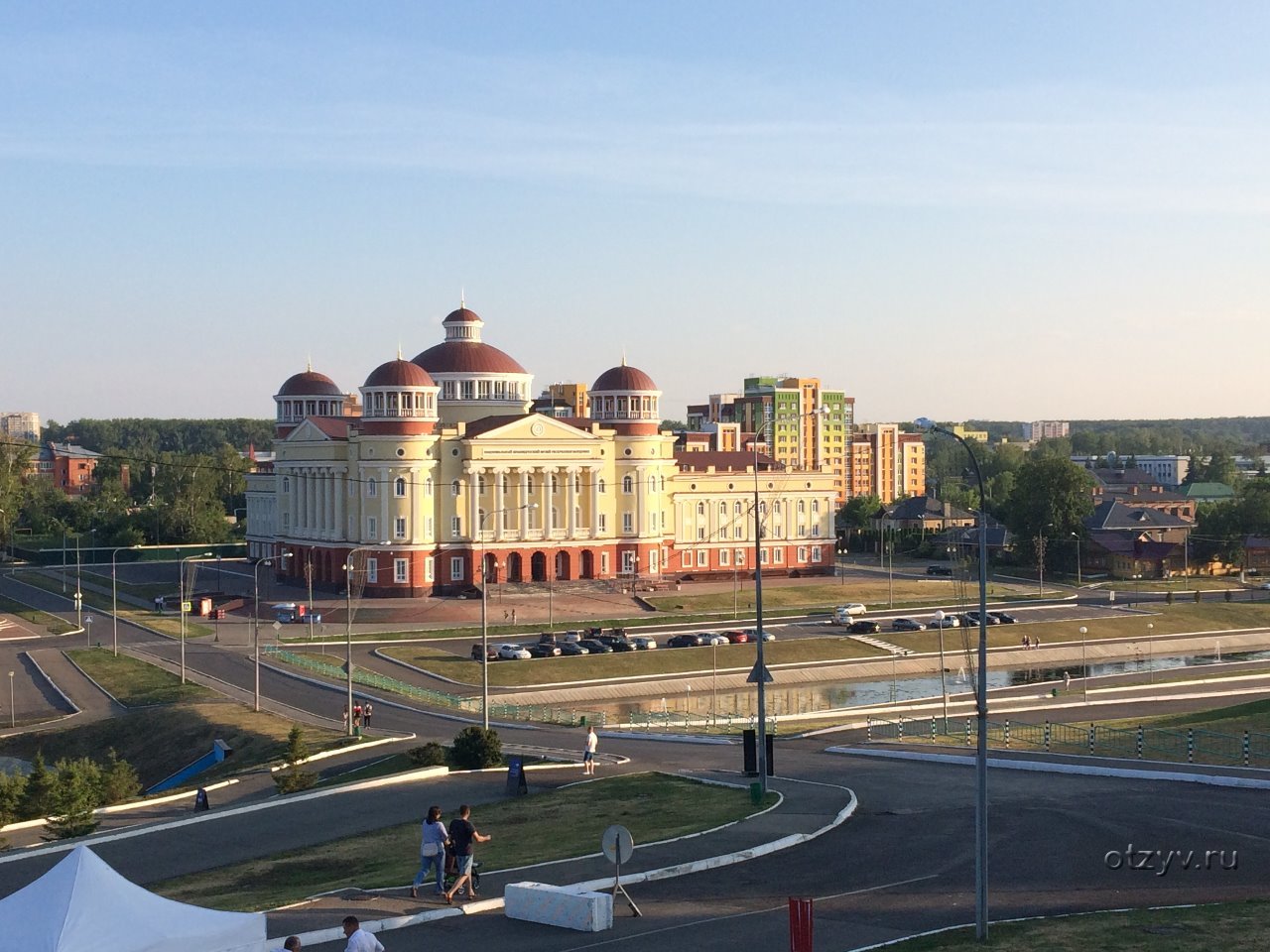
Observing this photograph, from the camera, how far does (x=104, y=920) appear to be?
62.0ft

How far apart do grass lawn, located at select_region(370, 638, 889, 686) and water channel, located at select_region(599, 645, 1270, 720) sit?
10.2 ft

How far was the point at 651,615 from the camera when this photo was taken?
95375 millimetres

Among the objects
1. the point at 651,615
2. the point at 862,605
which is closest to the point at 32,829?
the point at 651,615

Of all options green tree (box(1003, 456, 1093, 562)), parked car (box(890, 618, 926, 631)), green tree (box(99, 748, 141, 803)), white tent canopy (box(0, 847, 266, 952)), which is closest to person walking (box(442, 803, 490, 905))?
white tent canopy (box(0, 847, 266, 952))

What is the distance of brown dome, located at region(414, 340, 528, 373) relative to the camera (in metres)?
113

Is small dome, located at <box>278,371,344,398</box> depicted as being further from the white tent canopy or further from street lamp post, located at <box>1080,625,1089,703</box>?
Result: the white tent canopy

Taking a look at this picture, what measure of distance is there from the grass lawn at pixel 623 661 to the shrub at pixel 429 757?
2838cm

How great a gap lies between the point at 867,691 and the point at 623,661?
12.4m

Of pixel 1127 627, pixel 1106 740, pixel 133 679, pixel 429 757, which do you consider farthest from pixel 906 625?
pixel 429 757

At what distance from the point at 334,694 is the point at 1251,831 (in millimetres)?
44872

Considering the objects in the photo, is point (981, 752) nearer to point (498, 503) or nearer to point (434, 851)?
point (434, 851)

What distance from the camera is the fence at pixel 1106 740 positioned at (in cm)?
4028

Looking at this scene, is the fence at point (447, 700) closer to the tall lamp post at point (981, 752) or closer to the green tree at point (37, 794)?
the green tree at point (37, 794)

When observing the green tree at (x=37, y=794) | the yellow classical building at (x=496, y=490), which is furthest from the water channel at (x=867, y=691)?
the green tree at (x=37, y=794)
